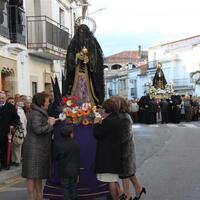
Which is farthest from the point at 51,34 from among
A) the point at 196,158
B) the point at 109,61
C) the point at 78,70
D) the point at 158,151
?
the point at 109,61

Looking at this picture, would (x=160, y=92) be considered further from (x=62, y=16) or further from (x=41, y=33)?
(x=41, y=33)

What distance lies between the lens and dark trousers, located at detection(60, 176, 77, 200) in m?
8.07

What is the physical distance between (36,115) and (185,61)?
68130 millimetres

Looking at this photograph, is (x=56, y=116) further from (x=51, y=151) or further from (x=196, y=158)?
(x=196, y=158)

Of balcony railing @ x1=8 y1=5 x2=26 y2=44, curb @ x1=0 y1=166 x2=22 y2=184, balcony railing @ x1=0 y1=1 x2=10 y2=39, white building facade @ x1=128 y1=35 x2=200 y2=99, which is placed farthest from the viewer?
white building facade @ x1=128 y1=35 x2=200 y2=99

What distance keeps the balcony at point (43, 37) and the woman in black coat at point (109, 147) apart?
14773 millimetres

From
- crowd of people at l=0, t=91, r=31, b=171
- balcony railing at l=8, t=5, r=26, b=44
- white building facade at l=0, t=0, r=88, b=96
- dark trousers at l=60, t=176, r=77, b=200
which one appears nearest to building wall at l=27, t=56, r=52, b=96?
white building facade at l=0, t=0, r=88, b=96

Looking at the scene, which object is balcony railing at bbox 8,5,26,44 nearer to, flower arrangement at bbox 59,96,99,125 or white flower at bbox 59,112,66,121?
flower arrangement at bbox 59,96,99,125

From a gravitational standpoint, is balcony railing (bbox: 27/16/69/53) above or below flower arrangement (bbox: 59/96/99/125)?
above

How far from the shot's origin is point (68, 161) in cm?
796

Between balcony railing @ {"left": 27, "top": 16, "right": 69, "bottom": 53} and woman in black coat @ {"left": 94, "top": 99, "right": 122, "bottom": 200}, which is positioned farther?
balcony railing @ {"left": 27, "top": 16, "right": 69, "bottom": 53}

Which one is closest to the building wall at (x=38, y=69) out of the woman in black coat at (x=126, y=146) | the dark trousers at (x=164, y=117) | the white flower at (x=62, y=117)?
the dark trousers at (x=164, y=117)

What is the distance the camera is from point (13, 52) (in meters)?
20.0

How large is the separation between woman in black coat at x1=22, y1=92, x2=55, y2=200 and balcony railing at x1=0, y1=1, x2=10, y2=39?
10.4 metres
